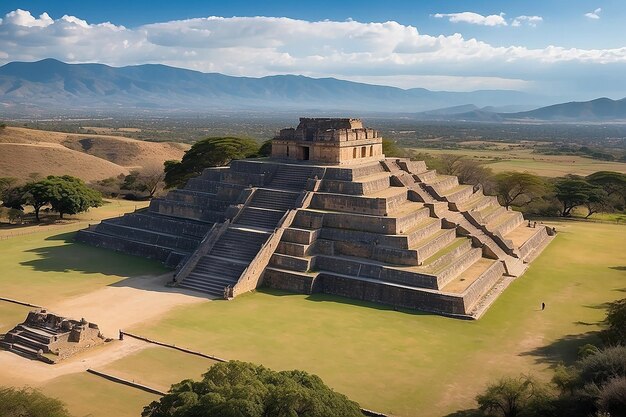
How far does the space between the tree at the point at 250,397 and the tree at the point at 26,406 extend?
199cm

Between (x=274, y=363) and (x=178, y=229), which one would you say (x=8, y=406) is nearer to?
(x=274, y=363)

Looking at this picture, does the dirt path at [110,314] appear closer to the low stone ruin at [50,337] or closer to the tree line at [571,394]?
the low stone ruin at [50,337]

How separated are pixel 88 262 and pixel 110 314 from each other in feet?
27.4

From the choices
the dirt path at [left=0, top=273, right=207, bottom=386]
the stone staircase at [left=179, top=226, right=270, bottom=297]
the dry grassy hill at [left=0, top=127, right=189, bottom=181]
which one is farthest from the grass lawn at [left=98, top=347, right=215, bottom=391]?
the dry grassy hill at [left=0, top=127, right=189, bottom=181]

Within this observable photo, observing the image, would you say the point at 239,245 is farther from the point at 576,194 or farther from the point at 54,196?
the point at 576,194

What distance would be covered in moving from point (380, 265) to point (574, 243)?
18069 millimetres

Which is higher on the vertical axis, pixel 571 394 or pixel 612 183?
pixel 612 183

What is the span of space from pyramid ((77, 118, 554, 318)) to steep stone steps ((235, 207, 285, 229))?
0.06 m

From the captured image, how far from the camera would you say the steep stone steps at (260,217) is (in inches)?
1086

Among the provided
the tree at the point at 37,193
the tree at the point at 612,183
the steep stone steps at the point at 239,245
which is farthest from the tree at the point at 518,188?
the tree at the point at 37,193

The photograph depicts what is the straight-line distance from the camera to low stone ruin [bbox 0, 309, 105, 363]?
17.7 metres

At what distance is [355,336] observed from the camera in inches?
771

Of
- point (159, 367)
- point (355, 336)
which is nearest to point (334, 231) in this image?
point (355, 336)

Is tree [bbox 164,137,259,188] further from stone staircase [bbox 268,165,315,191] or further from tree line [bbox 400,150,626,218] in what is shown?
tree line [bbox 400,150,626,218]
